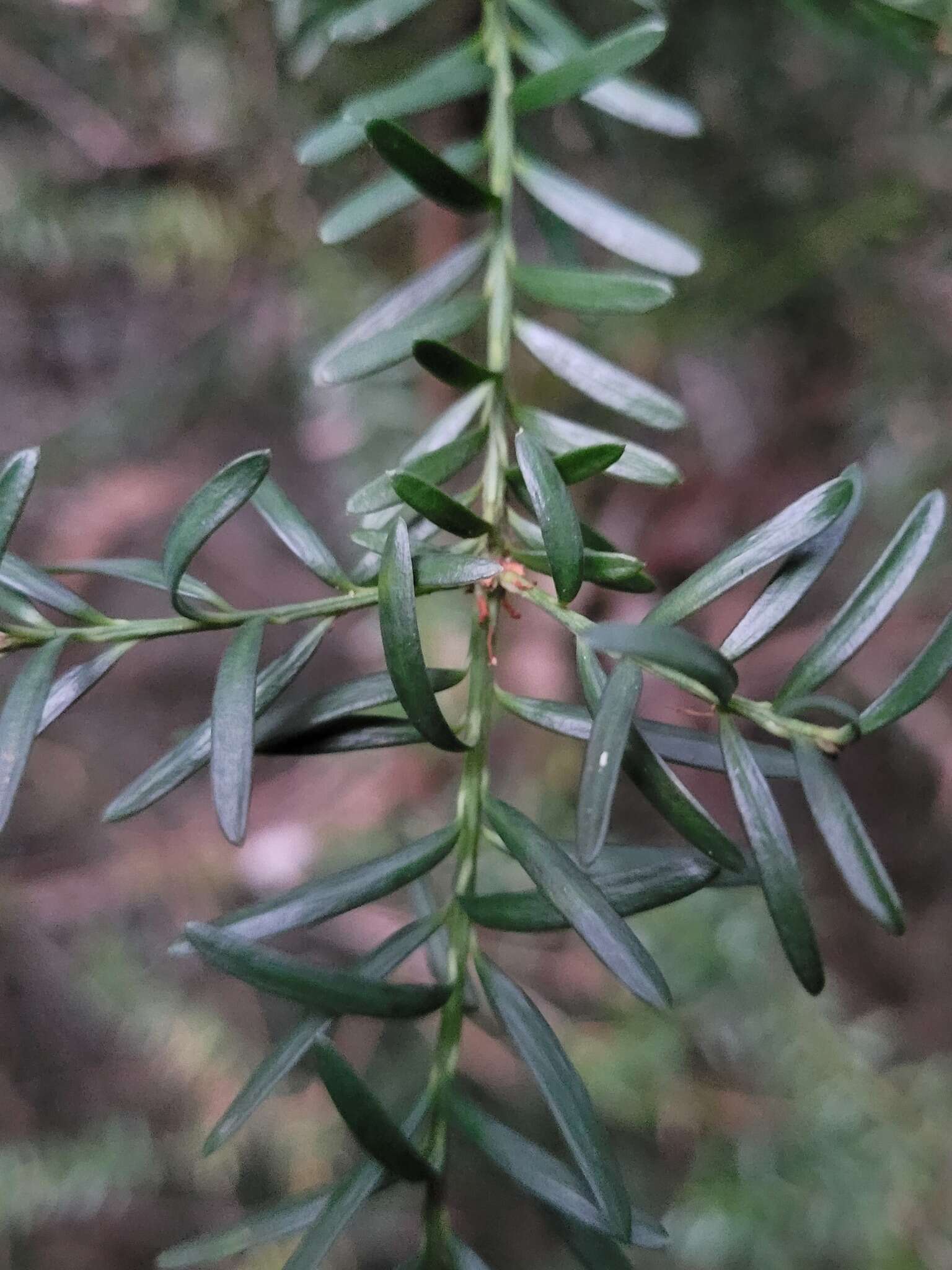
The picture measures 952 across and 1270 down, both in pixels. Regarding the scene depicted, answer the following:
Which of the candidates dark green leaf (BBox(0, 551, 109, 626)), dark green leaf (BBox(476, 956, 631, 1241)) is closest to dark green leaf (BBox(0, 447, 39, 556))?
dark green leaf (BBox(0, 551, 109, 626))

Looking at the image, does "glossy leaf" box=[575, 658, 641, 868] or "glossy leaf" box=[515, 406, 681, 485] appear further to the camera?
"glossy leaf" box=[515, 406, 681, 485]

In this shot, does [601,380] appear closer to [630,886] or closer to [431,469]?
[431,469]

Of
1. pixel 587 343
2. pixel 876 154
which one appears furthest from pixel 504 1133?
pixel 876 154

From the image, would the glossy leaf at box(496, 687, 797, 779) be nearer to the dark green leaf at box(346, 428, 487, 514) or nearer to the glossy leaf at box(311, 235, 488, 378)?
the dark green leaf at box(346, 428, 487, 514)

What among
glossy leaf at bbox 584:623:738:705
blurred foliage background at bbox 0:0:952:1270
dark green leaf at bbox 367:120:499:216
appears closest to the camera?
glossy leaf at bbox 584:623:738:705

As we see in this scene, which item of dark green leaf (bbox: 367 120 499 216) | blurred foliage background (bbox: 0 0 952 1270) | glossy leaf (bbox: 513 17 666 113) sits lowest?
blurred foliage background (bbox: 0 0 952 1270)

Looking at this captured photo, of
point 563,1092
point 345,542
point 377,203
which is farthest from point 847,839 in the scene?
point 345,542
